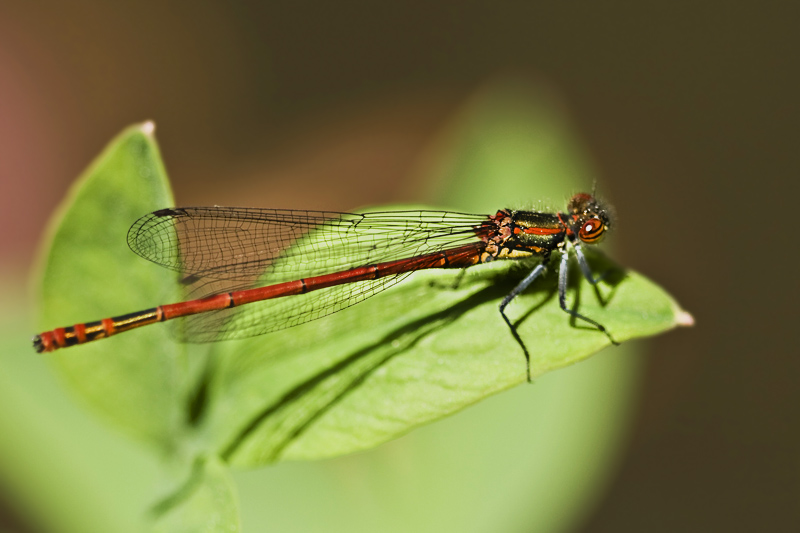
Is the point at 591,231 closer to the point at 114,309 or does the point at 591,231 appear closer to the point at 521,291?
the point at 521,291

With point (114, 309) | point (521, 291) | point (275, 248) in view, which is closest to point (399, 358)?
point (521, 291)

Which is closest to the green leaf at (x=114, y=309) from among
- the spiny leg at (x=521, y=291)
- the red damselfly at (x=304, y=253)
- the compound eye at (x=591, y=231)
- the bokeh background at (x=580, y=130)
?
the red damselfly at (x=304, y=253)

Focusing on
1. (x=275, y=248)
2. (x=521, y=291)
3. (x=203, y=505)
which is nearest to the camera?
(x=203, y=505)

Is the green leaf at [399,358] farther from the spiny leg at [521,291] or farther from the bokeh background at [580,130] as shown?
the bokeh background at [580,130]

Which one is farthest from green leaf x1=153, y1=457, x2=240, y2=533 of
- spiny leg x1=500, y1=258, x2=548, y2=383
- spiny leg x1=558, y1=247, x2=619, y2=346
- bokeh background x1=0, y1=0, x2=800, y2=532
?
bokeh background x1=0, y1=0, x2=800, y2=532

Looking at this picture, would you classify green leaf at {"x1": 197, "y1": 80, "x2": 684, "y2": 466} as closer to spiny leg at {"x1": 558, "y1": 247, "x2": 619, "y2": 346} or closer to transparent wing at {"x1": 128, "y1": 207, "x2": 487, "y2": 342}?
spiny leg at {"x1": 558, "y1": 247, "x2": 619, "y2": 346}

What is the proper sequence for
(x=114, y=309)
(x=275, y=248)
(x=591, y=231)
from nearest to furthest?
(x=114, y=309)
(x=591, y=231)
(x=275, y=248)

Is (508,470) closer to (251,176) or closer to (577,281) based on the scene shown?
(577,281)
